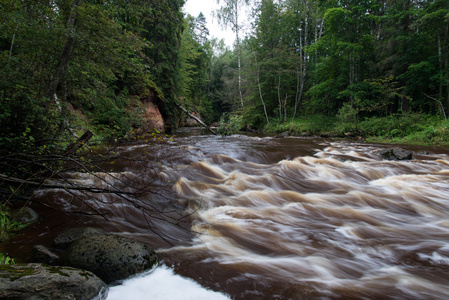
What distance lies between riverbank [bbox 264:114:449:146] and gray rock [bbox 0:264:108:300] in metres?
13.7

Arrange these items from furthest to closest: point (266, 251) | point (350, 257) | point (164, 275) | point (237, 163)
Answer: point (237, 163)
point (266, 251)
point (350, 257)
point (164, 275)

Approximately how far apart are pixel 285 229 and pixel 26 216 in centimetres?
365

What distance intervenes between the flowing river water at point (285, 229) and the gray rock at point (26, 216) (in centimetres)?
14

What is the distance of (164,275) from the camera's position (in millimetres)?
2088

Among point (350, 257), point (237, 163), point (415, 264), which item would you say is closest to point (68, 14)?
point (237, 163)

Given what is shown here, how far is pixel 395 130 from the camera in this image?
1276 cm

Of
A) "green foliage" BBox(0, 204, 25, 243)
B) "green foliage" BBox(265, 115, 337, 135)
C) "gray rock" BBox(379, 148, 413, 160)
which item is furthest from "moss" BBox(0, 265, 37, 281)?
"green foliage" BBox(265, 115, 337, 135)

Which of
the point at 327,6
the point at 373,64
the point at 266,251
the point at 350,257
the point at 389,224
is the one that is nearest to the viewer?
the point at 350,257

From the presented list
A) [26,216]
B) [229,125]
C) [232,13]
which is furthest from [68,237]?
[232,13]

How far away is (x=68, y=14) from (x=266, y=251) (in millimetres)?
6494

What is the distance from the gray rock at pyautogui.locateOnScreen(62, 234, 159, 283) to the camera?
1.94 m

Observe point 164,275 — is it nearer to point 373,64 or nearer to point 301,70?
point 373,64

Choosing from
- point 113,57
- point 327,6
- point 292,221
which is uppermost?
point 327,6

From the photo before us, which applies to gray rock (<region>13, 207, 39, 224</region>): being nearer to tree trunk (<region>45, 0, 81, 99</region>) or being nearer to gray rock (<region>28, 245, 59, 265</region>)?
gray rock (<region>28, 245, 59, 265</region>)
